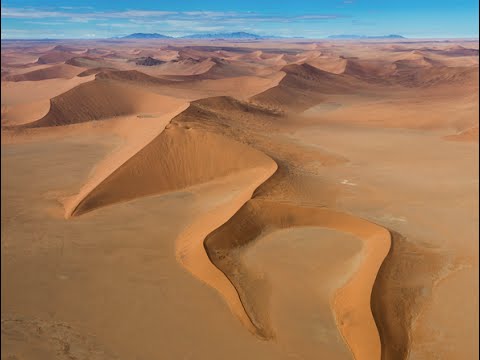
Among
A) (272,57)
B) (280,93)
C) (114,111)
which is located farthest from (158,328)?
(272,57)

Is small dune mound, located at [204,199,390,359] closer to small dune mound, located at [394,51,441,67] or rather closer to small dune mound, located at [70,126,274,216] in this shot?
small dune mound, located at [70,126,274,216]

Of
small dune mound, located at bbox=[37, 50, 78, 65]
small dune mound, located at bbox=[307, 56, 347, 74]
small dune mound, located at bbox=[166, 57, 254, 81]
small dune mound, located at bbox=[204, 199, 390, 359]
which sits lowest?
small dune mound, located at bbox=[37, 50, 78, 65]

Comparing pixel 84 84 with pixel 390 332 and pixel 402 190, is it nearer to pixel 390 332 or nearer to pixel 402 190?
pixel 402 190

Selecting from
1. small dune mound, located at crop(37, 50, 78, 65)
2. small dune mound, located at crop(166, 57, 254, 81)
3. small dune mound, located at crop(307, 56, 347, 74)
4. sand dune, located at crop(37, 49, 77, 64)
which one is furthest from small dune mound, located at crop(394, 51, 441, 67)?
sand dune, located at crop(37, 49, 77, 64)

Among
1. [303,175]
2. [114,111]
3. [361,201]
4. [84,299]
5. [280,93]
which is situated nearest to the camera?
[84,299]

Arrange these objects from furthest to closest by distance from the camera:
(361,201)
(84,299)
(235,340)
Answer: (361,201) < (84,299) < (235,340)
